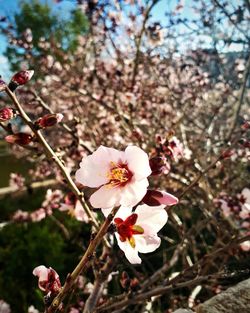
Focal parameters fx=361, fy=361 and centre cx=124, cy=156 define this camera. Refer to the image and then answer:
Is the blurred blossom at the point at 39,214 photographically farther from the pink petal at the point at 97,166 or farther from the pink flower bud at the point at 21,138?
the pink petal at the point at 97,166

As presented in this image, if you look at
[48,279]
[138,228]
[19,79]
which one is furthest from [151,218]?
[19,79]

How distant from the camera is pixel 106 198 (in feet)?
3.85

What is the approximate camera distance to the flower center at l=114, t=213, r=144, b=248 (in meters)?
1.18

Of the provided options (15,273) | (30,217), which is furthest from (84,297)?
(30,217)

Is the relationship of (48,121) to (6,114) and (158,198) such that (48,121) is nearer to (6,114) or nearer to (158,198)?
(6,114)

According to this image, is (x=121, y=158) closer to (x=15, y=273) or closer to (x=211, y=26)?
(x=15, y=273)

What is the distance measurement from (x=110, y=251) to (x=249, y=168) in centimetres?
260

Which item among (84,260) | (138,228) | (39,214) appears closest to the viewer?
(84,260)

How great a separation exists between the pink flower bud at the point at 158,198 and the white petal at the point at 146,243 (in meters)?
0.17

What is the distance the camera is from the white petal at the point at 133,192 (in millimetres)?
1100

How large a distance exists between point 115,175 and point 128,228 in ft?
0.61

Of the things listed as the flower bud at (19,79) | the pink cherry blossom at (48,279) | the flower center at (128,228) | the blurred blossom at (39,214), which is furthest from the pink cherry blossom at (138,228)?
the blurred blossom at (39,214)

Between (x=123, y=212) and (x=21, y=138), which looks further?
(x=21, y=138)

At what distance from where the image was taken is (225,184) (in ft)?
15.1
